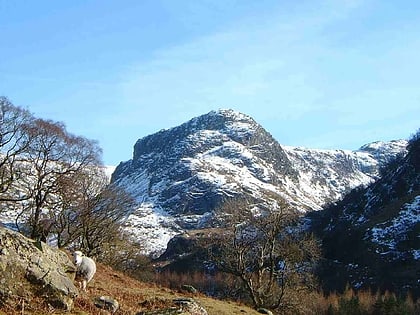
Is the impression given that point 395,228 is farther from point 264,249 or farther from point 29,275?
point 29,275

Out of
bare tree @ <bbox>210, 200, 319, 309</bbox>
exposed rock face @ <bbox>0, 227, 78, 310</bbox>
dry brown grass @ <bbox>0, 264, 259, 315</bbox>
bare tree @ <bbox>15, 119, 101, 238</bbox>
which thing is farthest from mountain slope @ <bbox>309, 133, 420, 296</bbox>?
exposed rock face @ <bbox>0, 227, 78, 310</bbox>

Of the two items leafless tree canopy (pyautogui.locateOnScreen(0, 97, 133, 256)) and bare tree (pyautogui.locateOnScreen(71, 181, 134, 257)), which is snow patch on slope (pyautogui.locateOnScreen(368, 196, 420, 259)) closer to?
bare tree (pyautogui.locateOnScreen(71, 181, 134, 257))

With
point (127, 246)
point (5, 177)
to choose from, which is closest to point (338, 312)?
point (127, 246)

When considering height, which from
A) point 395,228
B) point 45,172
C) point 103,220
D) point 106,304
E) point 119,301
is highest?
point 45,172

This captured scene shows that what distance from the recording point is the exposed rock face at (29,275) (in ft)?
56.5

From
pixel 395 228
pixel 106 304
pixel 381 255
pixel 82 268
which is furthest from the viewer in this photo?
pixel 395 228

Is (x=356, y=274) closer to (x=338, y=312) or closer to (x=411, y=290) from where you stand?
(x=411, y=290)

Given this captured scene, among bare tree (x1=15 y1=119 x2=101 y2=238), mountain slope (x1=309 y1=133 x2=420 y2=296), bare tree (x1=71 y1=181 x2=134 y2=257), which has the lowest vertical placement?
mountain slope (x1=309 y1=133 x2=420 y2=296)

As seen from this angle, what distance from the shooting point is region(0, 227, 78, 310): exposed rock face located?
56.5 ft

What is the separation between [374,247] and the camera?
17850 cm

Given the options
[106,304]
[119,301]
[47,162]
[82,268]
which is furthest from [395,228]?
[106,304]

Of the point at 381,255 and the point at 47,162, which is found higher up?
the point at 47,162

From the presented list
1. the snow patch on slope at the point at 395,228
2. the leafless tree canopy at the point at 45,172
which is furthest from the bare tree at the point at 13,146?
the snow patch on slope at the point at 395,228

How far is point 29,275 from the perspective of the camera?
17969 millimetres
